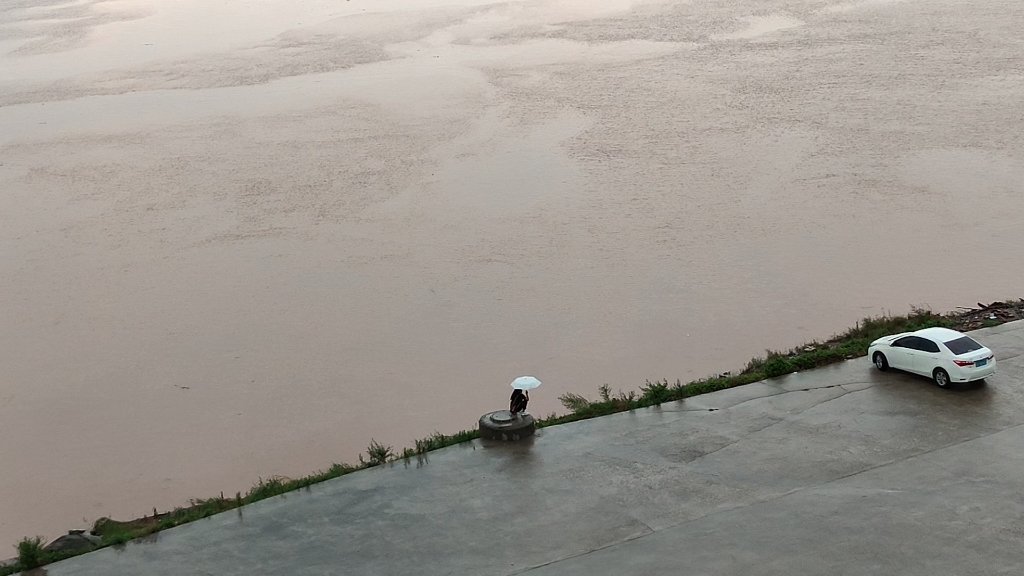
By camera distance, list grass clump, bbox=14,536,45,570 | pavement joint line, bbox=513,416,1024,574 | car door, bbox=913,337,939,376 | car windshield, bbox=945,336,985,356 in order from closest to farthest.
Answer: pavement joint line, bbox=513,416,1024,574 < grass clump, bbox=14,536,45,570 < car windshield, bbox=945,336,985,356 < car door, bbox=913,337,939,376

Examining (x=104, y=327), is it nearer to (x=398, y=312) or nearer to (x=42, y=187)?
(x=398, y=312)

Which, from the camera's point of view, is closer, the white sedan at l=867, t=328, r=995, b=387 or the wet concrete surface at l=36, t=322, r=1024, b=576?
the wet concrete surface at l=36, t=322, r=1024, b=576

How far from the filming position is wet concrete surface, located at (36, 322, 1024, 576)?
12484 mm

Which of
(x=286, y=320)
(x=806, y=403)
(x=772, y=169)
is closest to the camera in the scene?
(x=806, y=403)

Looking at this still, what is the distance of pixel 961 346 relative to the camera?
16.7 meters

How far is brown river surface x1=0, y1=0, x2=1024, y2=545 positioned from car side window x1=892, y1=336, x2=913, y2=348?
3.52 meters

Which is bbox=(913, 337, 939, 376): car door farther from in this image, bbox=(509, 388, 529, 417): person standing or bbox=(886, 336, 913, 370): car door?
bbox=(509, 388, 529, 417): person standing

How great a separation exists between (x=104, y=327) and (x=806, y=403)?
14482 mm

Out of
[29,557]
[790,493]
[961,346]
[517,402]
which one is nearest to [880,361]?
[961,346]

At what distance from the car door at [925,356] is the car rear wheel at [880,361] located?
631 mm

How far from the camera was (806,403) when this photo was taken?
16.8m

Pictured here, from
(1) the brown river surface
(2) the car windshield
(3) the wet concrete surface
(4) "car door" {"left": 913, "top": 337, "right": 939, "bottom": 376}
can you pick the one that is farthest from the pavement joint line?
(1) the brown river surface

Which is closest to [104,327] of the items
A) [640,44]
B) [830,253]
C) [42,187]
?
[42,187]

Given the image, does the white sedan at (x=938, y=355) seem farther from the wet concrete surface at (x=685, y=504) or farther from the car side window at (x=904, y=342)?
the wet concrete surface at (x=685, y=504)
